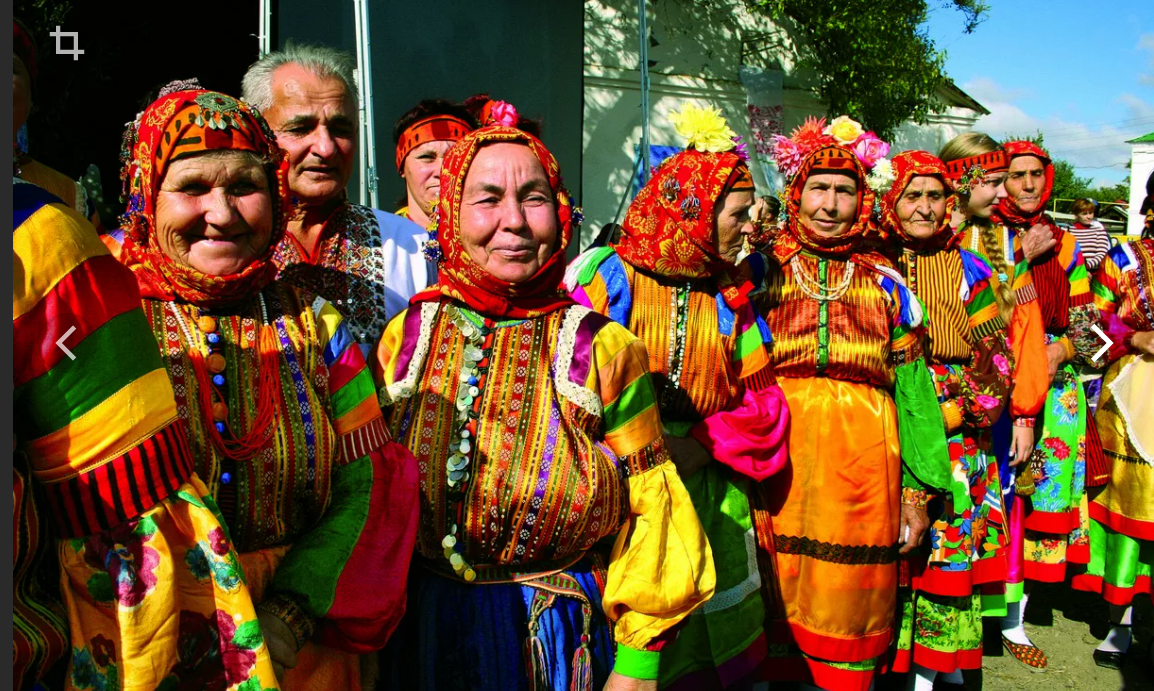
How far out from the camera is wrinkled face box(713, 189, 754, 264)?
336 cm

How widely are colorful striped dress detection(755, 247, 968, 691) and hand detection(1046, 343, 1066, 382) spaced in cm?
217

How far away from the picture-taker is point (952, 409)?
14.2 ft

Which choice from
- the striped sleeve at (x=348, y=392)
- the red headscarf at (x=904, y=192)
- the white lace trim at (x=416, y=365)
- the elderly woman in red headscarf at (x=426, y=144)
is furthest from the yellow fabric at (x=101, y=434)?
the red headscarf at (x=904, y=192)

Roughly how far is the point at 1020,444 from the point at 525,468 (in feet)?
13.2

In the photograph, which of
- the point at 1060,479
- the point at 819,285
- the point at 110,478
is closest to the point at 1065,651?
the point at 1060,479

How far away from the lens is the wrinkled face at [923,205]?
456 centimetres

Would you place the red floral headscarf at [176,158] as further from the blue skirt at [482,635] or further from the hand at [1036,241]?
the hand at [1036,241]

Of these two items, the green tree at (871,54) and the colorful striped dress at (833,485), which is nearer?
the colorful striped dress at (833,485)

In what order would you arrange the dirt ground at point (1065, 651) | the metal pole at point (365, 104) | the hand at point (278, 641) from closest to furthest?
1. the hand at point (278, 641)
2. the dirt ground at point (1065, 651)
3. the metal pole at point (365, 104)

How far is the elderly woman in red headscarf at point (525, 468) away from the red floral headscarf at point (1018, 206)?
433 centimetres

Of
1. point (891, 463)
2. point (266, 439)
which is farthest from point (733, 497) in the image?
point (266, 439)

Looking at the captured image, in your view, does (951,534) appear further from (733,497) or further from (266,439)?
(266,439)

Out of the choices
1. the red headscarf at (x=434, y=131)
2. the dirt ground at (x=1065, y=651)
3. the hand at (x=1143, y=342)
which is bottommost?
the dirt ground at (x=1065, y=651)

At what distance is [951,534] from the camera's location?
13.8 feet
